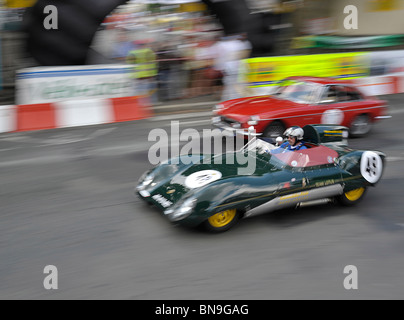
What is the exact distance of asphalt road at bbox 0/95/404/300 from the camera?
185 inches

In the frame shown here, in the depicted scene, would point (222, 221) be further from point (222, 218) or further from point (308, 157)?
point (308, 157)

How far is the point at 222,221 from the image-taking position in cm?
575

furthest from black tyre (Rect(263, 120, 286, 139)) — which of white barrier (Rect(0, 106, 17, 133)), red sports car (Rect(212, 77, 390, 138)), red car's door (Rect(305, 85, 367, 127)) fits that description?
white barrier (Rect(0, 106, 17, 133))

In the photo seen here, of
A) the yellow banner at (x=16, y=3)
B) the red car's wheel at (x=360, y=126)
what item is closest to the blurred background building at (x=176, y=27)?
the yellow banner at (x=16, y=3)

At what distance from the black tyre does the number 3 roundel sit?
2.77m

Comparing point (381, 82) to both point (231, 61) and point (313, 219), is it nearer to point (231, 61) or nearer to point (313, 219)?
point (231, 61)

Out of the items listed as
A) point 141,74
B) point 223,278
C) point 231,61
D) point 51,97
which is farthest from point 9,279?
point 231,61

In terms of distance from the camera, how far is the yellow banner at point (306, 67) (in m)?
13.1

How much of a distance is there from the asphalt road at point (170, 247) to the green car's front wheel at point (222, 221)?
9 centimetres

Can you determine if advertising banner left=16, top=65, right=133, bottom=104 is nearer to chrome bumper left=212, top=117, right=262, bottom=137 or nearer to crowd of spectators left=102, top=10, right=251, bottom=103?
crowd of spectators left=102, top=10, right=251, bottom=103

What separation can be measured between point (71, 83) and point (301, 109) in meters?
5.25

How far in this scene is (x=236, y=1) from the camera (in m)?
13.6

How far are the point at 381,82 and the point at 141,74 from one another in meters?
7.04

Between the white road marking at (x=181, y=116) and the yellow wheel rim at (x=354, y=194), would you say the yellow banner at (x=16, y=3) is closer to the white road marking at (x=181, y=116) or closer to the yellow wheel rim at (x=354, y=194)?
the white road marking at (x=181, y=116)
